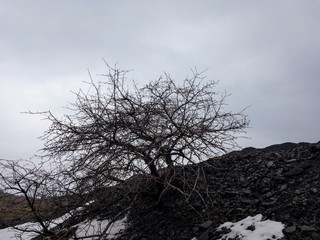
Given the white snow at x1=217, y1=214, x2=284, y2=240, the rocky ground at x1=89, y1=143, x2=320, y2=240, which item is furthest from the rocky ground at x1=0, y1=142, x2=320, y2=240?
the white snow at x1=217, y1=214, x2=284, y2=240

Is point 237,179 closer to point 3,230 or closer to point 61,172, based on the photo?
point 61,172

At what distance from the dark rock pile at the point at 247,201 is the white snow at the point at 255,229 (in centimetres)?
12

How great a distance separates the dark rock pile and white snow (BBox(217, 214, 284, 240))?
12 cm

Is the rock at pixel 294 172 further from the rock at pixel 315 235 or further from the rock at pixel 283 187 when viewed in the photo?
the rock at pixel 315 235

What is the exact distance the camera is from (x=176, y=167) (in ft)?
22.3

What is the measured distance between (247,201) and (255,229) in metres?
0.86

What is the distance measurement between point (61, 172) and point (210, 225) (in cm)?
243

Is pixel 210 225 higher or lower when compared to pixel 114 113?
lower

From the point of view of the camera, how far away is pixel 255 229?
227 inches

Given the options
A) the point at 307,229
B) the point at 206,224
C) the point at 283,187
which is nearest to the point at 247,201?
the point at 283,187

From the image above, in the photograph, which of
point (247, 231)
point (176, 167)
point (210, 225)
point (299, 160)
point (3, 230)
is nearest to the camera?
point (247, 231)

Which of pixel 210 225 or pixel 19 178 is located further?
pixel 19 178

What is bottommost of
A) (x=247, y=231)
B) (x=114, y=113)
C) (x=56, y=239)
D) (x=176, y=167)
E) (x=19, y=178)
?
(x=247, y=231)

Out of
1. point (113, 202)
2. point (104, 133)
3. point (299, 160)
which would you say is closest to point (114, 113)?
point (104, 133)
